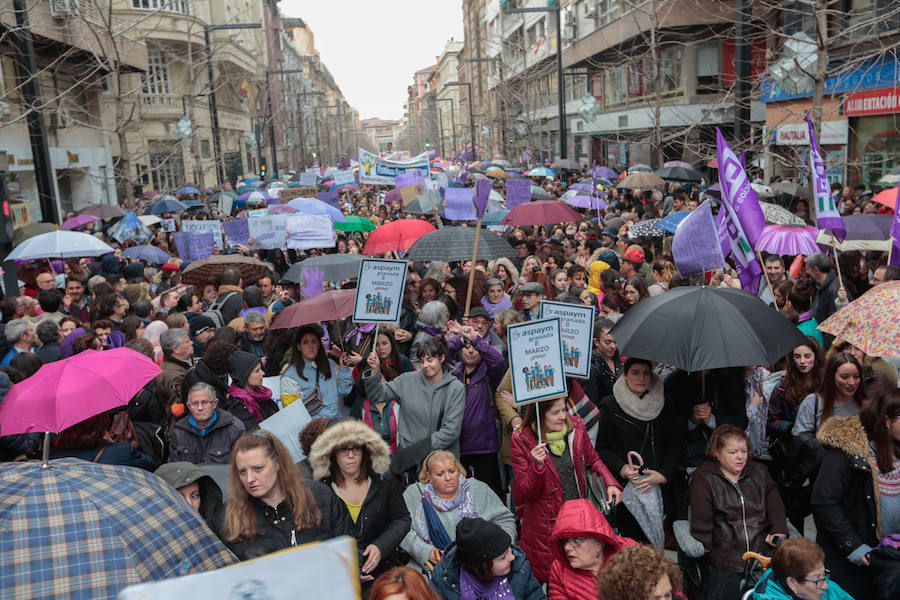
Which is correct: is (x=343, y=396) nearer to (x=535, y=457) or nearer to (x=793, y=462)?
(x=535, y=457)

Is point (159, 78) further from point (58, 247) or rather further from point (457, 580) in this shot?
point (457, 580)

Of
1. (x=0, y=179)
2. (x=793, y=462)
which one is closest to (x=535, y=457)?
(x=793, y=462)

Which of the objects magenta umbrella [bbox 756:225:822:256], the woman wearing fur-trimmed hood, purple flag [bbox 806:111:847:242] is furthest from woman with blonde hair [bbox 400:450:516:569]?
magenta umbrella [bbox 756:225:822:256]

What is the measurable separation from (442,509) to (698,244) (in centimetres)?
324

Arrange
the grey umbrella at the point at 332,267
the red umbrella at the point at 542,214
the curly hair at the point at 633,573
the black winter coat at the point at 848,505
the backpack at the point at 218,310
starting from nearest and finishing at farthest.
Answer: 1. the curly hair at the point at 633,573
2. the black winter coat at the point at 848,505
3. the backpack at the point at 218,310
4. the grey umbrella at the point at 332,267
5. the red umbrella at the point at 542,214

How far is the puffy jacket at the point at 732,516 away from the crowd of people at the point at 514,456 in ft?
0.03

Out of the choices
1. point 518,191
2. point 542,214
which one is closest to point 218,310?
point 542,214

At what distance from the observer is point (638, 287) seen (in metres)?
7.63

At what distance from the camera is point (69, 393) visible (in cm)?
482

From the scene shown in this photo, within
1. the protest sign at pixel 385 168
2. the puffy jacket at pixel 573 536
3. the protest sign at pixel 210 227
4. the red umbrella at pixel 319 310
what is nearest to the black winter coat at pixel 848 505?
the puffy jacket at pixel 573 536

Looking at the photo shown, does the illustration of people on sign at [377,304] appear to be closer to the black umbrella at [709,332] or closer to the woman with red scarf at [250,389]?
the woman with red scarf at [250,389]

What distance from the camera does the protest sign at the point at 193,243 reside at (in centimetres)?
1310

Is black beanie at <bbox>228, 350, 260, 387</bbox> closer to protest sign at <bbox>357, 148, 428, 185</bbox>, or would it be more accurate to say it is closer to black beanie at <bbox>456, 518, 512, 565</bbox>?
black beanie at <bbox>456, 518, 512, 565</bbox>

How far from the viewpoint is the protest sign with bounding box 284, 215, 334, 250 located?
1279 centimetres
